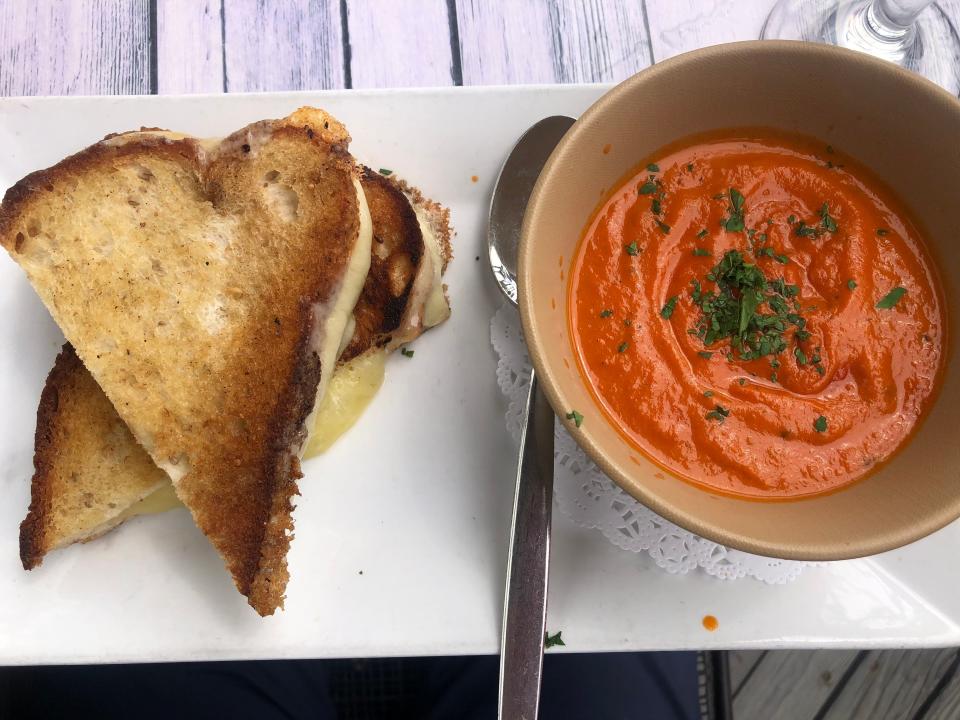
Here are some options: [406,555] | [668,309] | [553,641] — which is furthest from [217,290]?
[553,641]

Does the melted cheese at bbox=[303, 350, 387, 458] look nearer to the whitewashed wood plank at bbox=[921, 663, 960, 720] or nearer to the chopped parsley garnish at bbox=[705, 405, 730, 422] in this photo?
the chopped parsley garnish at bbox=[705, 405, 730, 422]

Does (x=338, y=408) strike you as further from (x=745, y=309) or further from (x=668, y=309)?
(x=745, y=309)

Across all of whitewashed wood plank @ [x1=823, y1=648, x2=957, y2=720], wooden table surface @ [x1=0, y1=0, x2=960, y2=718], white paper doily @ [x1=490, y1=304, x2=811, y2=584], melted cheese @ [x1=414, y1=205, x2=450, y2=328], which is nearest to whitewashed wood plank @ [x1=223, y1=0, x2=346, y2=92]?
wooden table surface @ [x1=0, y1=0, x2=960, y2=718]

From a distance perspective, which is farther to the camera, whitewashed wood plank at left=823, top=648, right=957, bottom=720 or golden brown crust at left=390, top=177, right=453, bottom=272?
whitewashed wood plank at left=823, top=648, right=957, bottom=720

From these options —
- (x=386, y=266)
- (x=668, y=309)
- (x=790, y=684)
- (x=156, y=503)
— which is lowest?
(x=790, y=684)

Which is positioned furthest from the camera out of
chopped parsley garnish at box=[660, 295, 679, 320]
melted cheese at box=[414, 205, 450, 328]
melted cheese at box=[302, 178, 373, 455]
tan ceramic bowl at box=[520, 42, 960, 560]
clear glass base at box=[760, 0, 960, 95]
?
clear glass base at box=[760, 0, 960, 95]

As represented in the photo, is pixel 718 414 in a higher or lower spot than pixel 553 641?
higher
